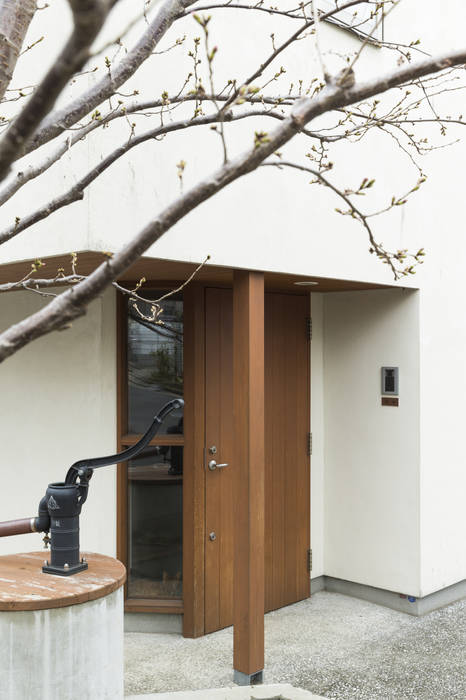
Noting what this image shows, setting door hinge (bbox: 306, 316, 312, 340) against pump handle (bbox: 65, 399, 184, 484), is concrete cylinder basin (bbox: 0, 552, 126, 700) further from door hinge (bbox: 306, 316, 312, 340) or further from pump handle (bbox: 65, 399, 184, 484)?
door hinge (bbox: 306, 316, 312, 340)

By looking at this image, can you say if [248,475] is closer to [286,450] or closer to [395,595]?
[286,450]

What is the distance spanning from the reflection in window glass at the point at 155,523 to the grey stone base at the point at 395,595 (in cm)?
151

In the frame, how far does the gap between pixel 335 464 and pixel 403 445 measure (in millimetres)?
687

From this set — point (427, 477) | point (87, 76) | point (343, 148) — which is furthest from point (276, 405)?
point (87, 76)

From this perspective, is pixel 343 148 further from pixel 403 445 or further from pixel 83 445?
pixel 83 445

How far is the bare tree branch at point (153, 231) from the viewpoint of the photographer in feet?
4.86

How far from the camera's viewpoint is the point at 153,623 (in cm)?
534

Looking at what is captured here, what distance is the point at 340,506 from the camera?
20.8 feet

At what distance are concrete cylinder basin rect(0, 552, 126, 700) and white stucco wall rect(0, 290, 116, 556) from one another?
206 centimetres

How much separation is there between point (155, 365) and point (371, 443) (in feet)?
6.49

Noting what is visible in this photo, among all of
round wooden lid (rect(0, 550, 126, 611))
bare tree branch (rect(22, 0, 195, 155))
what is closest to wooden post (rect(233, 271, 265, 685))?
round wooden lid (rect(0, 550, 126, 611))

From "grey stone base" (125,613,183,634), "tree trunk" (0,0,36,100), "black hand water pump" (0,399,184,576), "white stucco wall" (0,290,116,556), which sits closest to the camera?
"tree trunk" (0,0,36,100)

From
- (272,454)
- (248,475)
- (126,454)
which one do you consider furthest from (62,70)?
(272,454)

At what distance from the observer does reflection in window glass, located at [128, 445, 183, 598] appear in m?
5.38
